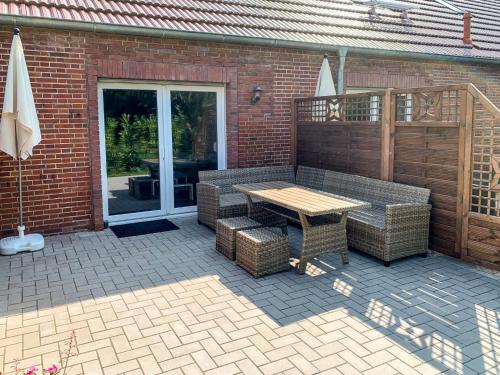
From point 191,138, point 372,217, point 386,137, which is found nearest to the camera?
point 372,217

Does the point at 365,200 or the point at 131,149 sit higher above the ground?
the point at 131,149

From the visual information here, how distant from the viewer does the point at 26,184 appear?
21.2 ft

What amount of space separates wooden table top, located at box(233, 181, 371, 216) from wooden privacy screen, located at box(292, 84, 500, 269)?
1141mm

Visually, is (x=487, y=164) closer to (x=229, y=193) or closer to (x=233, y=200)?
(x=233, y=200)

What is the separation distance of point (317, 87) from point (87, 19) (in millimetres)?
4002

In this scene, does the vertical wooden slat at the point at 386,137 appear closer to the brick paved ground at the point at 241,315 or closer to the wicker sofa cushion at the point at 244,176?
the brick paved ground at the point at 241,315

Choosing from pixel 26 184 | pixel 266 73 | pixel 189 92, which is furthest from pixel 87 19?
pixel 266 73

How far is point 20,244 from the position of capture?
19.7 feet

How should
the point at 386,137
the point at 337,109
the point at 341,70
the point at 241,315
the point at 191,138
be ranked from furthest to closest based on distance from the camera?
the point at 341,70
the point at 191,138
the point at 337,109
the point at 386,137
the point at 241,315

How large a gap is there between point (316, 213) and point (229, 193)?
285cm

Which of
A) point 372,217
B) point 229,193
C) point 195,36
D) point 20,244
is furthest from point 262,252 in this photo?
point 195,36

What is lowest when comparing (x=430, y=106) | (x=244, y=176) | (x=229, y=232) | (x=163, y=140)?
(x=229, y=232)

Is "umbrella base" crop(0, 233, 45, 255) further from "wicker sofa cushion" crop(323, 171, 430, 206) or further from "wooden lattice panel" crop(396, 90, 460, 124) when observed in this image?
"wooden lattice panel" crop(396, 90, 460, 124)

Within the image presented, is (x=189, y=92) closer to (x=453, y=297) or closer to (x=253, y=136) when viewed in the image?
(x=253, y=136)
